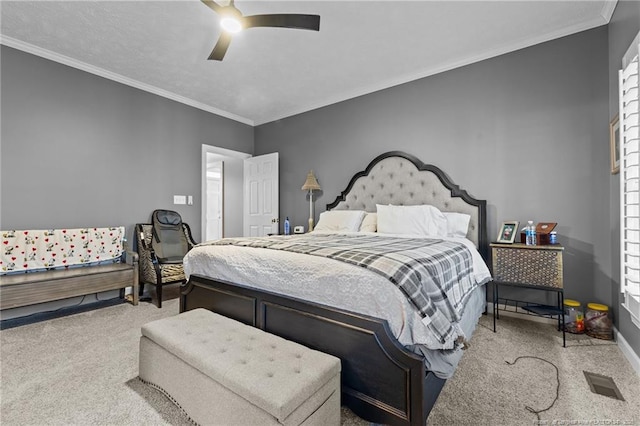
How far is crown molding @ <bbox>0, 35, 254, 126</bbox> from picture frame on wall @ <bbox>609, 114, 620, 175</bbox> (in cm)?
500

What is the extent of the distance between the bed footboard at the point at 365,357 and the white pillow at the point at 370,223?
1958mm

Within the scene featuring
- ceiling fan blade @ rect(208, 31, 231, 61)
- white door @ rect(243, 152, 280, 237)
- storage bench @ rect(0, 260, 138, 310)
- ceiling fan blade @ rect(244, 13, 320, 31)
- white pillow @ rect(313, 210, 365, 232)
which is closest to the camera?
ceiling fan blade @ rect(244, 13, 320, 31)

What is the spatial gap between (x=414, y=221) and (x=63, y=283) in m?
3.65

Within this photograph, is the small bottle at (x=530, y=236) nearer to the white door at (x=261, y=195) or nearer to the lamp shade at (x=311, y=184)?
the lamp shade at (x=311, y=184)

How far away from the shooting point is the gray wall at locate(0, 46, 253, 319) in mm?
3111

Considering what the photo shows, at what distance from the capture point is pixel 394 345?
1.38 m

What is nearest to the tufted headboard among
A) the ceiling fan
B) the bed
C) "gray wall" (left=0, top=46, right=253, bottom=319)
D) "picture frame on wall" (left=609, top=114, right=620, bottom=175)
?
the bed

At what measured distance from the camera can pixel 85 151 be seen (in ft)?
11.8

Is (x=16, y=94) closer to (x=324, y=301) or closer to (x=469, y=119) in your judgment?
(x=324, y=301)

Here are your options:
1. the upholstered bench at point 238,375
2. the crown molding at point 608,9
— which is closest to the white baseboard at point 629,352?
the upholstered bench at point 238,375

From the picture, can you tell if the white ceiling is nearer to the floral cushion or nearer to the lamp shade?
the lamp shade

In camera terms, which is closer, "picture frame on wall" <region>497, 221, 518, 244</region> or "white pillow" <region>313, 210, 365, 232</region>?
"picture frame on wall" <region>497, 221, 518, 244</region>

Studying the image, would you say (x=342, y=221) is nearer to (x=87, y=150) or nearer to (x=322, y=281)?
(x=322, y=281)

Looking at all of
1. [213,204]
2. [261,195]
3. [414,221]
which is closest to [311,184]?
[261,195]
